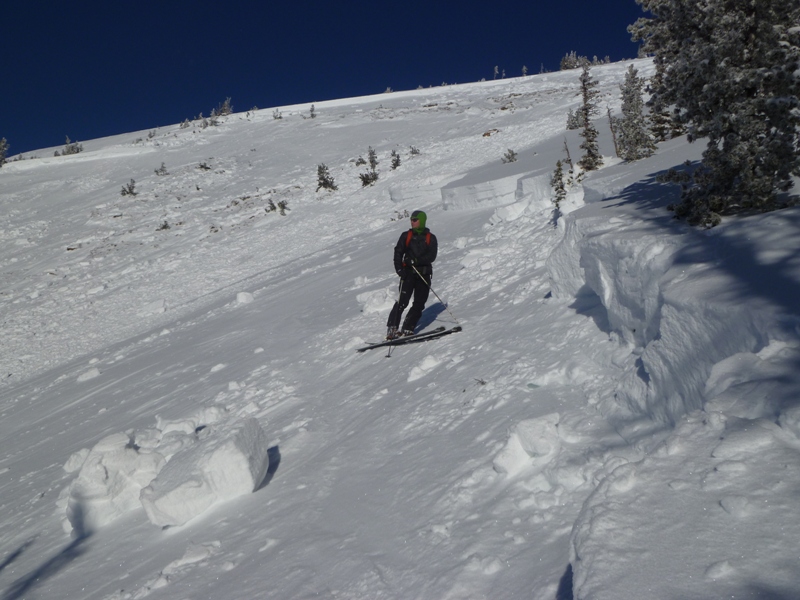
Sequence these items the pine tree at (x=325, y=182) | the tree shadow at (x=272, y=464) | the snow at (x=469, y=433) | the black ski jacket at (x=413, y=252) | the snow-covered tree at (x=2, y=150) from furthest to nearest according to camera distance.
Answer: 1. the snow-covered tree at (x=2, y=150)
2. the pine tree at (x=325, y=182)
3. the black ski jacket at (x=413, y=252)
4. the tree shadow at (x=272, y=464)
5. the snow at (x=469, y=433)

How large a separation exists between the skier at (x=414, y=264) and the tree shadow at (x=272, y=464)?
280 cm

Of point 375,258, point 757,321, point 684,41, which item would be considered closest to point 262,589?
point 757,321

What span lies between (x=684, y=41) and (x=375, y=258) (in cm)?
886

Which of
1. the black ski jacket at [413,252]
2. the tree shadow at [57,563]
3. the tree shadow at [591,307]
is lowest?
the tree shadow at [57,563]

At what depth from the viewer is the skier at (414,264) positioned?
25.6ft

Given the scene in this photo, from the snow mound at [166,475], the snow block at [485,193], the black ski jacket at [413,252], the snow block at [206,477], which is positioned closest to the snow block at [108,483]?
the snow mound at [166,475]

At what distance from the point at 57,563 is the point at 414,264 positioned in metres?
5.19

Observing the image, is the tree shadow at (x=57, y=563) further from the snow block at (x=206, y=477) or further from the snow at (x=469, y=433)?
the snow block at (x=206, y=477)

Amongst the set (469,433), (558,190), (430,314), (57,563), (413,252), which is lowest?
(57,563)

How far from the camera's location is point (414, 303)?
25.8 ft

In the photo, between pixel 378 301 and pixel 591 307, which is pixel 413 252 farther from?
pixel 591 307

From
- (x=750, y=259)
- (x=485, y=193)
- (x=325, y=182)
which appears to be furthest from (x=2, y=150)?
(x=750, y=259)

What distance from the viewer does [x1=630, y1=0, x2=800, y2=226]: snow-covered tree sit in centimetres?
425

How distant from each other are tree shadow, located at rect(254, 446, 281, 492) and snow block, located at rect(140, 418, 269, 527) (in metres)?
0.07
